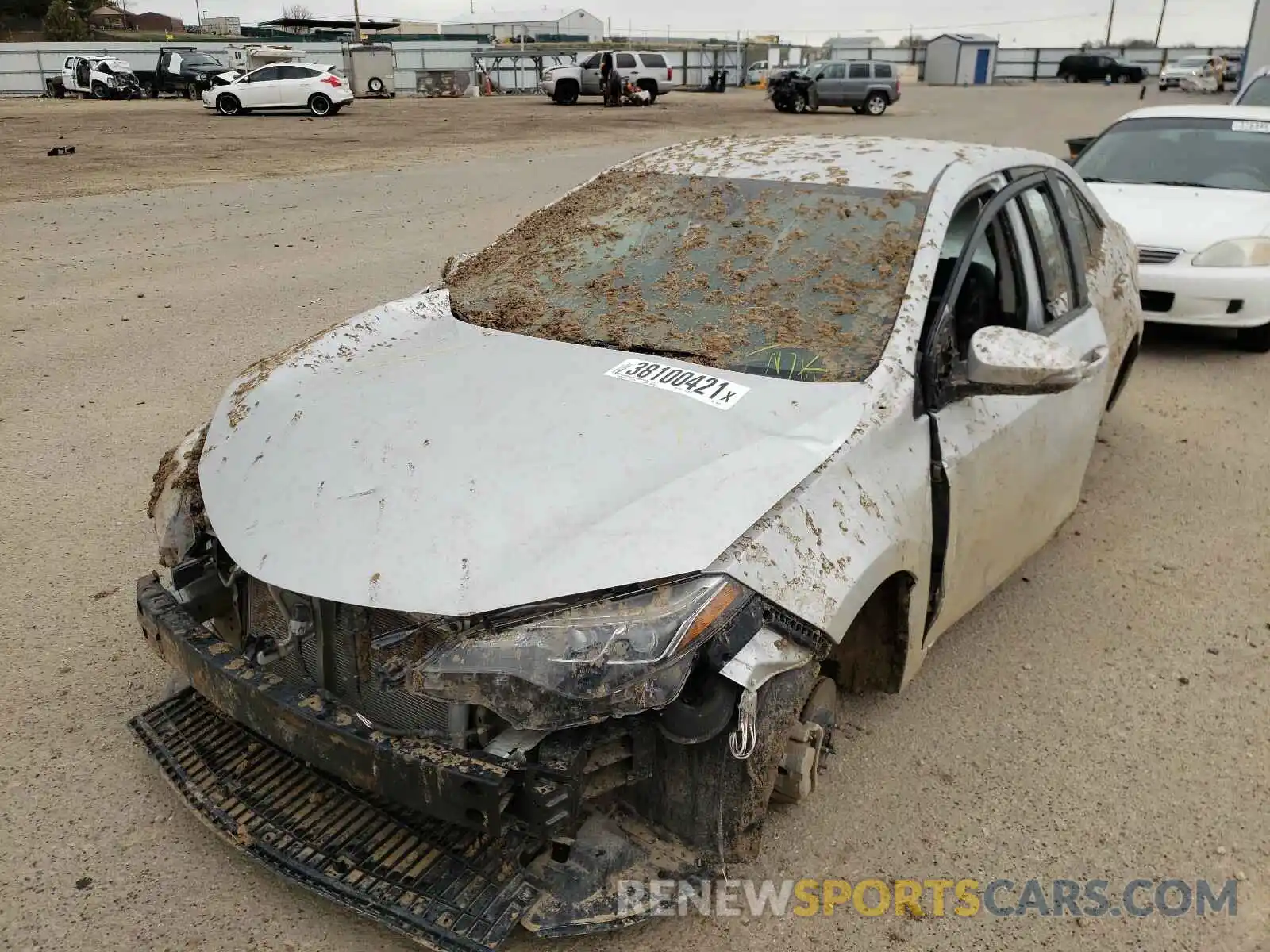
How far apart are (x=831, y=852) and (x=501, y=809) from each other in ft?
3.42

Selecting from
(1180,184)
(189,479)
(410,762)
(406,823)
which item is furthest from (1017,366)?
(1180,184)

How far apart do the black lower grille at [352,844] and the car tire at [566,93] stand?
3506 centimetres

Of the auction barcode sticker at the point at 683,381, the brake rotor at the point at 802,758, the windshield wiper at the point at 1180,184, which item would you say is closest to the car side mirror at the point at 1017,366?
the auction barcode sticker at the point at 683,381

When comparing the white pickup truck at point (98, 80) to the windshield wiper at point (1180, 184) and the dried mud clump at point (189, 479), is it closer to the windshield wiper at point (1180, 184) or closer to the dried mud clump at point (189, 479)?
the windshield wiper at point (1180, 184)

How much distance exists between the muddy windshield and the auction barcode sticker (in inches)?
4.2

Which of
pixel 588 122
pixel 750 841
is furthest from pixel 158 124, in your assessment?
pixel 750 841

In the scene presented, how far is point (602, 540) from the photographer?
229cm

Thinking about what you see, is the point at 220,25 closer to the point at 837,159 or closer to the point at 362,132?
the point at 362,132

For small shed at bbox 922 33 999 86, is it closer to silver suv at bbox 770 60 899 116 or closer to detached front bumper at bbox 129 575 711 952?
silver suv at bbox 770 60 899 116

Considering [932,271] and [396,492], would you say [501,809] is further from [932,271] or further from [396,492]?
[932,271]

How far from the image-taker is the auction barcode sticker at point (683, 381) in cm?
277

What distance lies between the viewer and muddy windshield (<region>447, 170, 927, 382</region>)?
3.01 meters

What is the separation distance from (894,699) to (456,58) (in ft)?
148

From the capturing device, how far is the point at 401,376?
305 centimetres
